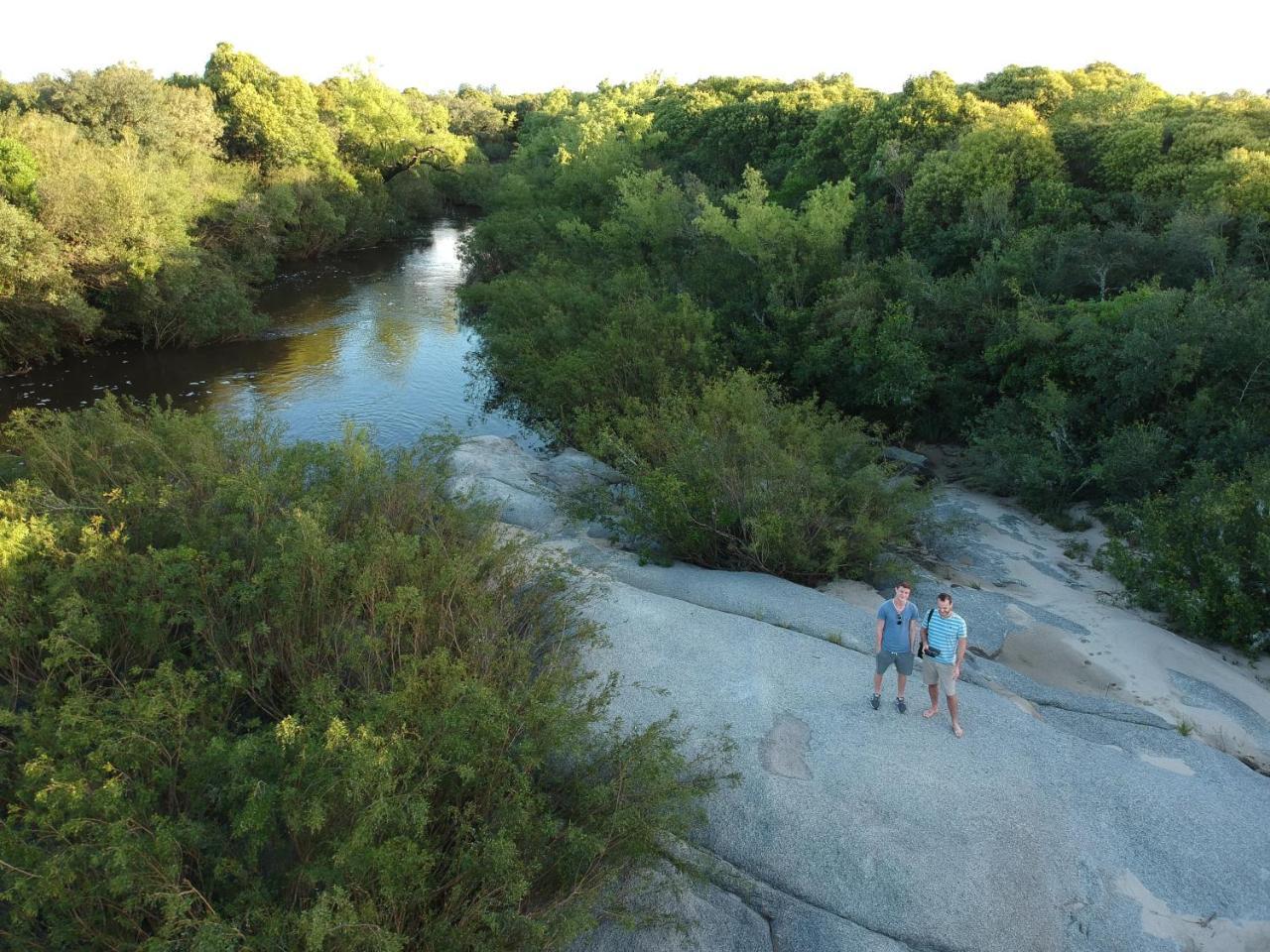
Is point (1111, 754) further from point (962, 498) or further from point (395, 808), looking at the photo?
point (962, 498)

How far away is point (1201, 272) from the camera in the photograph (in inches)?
755

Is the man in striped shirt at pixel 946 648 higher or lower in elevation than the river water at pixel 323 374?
higher

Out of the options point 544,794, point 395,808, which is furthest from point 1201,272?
point 395,808

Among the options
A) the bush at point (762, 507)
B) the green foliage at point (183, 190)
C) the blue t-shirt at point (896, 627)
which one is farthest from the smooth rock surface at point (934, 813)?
the green foliage at point (183, 190)

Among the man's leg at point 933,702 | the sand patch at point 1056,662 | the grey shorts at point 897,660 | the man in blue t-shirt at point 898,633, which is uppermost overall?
the man in blue t-shirt at point 898,633

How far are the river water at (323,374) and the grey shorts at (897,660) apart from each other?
1201 centimetres

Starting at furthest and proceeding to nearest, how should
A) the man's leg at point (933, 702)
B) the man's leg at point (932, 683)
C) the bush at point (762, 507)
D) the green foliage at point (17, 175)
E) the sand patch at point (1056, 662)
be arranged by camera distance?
1. the green foliage at point (17, 175)
2. the bush at point (762, 507)
3. the sand patch at point (1056, 662)
4. the man's leg at point (933, 702)
5. the man's leg at point (932, 683)

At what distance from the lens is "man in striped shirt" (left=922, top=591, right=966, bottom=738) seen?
28.0 ft

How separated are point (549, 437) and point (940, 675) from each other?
14796mm

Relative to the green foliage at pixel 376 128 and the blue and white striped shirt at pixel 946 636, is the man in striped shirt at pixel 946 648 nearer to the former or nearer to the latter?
the blue and white striped shirt at pixel 946 636

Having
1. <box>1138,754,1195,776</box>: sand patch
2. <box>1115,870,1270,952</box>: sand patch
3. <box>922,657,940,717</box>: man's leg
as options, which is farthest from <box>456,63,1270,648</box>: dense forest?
<box>1115,870,1270,952</box>: sand patch

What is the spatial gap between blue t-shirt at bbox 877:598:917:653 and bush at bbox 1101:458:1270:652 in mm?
Result: 6555

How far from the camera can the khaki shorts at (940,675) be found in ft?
28.2

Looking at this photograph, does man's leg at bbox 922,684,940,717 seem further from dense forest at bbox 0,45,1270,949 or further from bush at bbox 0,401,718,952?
dense forest at bbox 0,45,1270,949
